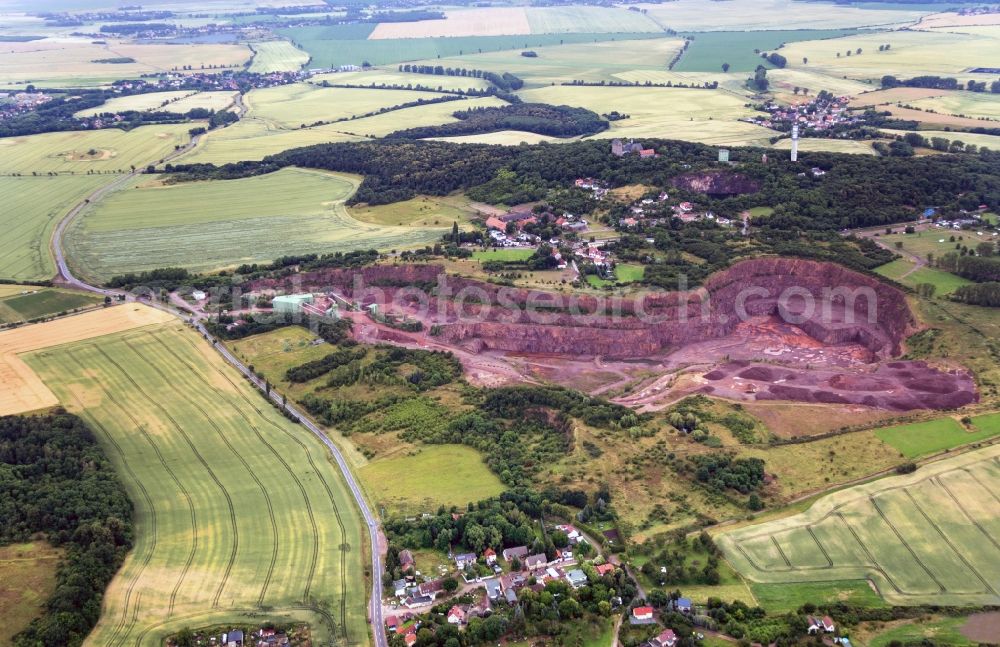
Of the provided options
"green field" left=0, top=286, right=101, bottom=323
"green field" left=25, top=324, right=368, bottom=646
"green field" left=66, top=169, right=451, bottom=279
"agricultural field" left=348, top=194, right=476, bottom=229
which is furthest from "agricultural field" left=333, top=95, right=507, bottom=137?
"green field" left=25, top=324, right=368, bottom=646

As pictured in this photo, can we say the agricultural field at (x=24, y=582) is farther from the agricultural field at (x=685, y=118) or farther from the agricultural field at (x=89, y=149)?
the agricultural field at (x=685, y=118)

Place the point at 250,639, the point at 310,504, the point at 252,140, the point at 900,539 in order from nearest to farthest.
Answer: the point at 250,639, the point at 900,539, the point at 310,504, the point at 252,140

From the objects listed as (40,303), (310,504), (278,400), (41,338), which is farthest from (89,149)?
(310,504)

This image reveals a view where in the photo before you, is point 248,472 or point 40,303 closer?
point 248,472

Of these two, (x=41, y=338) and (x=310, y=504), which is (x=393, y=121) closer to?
(x=41, y=338)

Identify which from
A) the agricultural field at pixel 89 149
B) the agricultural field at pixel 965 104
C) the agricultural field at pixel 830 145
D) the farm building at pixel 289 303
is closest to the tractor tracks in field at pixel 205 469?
the farm building at pixel 289 303
